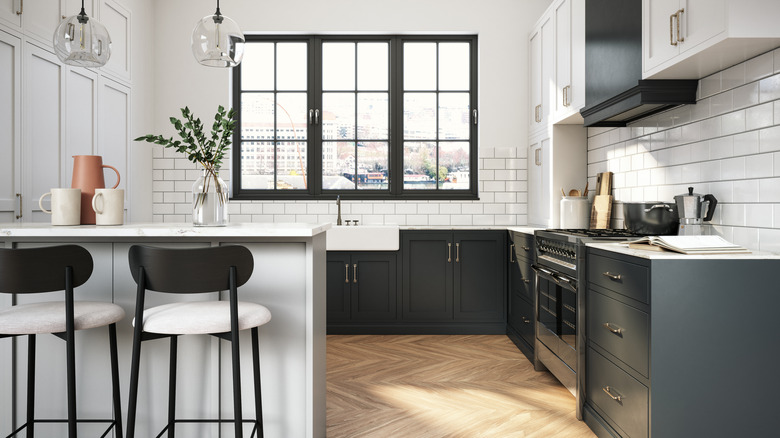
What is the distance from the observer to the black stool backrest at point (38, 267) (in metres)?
1.74

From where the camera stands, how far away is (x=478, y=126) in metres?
5.02

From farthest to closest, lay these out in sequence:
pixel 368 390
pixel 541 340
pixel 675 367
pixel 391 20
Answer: pixel 391 20, pixel 541 340, pixel 368 390, pixel 675 367

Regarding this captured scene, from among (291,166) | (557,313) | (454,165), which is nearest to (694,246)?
(557,313)

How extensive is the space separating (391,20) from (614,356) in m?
3.66

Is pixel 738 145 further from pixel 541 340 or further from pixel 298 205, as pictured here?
pixel 298 205

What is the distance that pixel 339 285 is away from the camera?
450 cm

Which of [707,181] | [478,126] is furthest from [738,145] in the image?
[478,126]

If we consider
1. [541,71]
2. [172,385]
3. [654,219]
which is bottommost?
[172,385]

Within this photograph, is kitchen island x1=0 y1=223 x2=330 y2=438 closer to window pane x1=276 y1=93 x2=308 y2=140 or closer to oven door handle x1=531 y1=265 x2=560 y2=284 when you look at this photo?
oven door handle x1=531 y1=265 x2=560 y2=284

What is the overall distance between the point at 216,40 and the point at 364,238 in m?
2.25

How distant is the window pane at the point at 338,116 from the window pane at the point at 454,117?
0.86 m

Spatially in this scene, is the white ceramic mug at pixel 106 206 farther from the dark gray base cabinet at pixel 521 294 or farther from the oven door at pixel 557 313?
the dark gray base cabinet at pixel 521 294

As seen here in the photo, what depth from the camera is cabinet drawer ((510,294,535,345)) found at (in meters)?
3.78

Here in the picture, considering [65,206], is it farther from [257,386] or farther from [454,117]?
[454,117]
